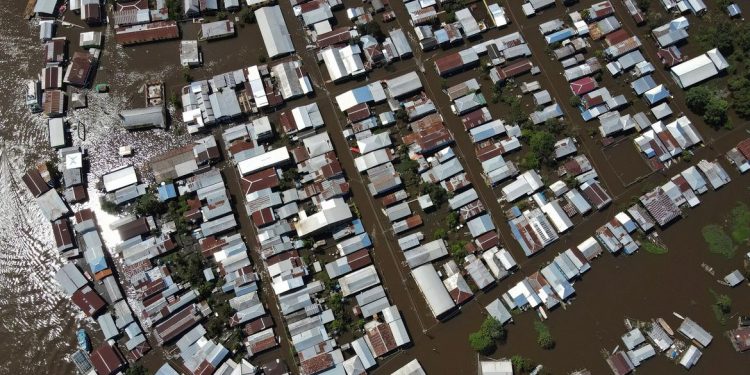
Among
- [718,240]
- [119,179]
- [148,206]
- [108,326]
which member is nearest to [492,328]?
[718,240]

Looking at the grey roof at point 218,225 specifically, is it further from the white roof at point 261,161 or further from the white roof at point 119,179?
the white roof at point 119,179

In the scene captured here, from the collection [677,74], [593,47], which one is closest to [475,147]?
[593,47]

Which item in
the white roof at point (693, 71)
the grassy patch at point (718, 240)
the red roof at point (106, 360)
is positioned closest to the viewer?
the red roof at point (106, 360)

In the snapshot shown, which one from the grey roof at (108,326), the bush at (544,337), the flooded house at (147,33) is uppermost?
the flooded house at (147,33)

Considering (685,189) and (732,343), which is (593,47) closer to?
(685,189)

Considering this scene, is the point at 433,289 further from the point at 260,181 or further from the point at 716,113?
the point at 716,113

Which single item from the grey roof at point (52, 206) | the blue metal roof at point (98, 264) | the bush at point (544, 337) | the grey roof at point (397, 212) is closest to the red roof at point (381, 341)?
the grey roof at point (397, 212)

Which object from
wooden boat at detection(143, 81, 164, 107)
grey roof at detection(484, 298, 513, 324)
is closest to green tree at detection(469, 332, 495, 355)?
grey roof at detection(484, 298, 513, 324)

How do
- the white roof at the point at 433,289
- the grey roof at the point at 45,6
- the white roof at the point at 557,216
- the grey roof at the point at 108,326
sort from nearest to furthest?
1. the grey roof at the point at 108,326
2. the white roof at the point at 433,289
3. the white roof at the point at 557,216
4. the grey roof at the point at 45,6
